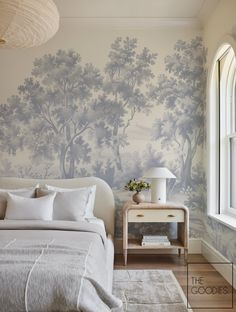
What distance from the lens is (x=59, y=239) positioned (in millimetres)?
2625

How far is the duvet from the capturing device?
1.78 metres

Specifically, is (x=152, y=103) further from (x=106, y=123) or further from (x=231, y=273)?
(x=231, y=273)

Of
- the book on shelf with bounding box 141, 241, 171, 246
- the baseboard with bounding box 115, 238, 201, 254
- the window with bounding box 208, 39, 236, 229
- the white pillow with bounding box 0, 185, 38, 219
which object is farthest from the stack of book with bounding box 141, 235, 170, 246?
the white pillow with bounding box 0, 185, 38, 219

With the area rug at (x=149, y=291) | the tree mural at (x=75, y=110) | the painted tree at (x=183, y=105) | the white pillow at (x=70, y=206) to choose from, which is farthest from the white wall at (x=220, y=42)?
the white pillow at (x=70, y=206)

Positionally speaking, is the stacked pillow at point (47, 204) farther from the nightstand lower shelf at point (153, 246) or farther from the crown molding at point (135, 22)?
the crown molding at point (135, 22)

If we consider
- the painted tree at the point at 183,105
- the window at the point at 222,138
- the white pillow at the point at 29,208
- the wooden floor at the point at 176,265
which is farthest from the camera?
the painted tree at the point at 183,105

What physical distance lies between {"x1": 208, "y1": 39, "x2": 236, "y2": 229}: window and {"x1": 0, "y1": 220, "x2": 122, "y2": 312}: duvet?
1981 mm

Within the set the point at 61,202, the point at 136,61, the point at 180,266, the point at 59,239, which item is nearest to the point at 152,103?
the point at 136,61

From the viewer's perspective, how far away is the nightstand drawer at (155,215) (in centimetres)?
381

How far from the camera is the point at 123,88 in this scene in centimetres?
432

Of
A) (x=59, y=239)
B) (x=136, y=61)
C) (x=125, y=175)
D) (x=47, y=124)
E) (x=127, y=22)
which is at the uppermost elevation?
(x=127, y=22)

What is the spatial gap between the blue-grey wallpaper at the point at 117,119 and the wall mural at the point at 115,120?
0.04ft

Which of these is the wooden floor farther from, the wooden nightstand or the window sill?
the window sill

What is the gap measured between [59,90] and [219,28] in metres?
2.02
